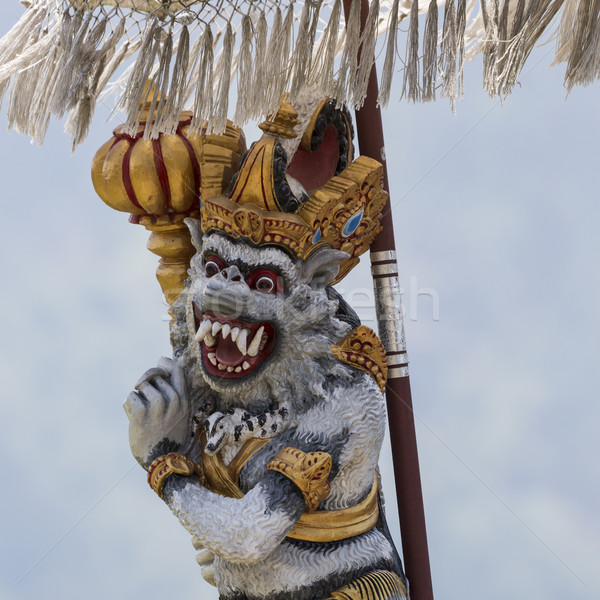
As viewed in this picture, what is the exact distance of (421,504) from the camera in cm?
256

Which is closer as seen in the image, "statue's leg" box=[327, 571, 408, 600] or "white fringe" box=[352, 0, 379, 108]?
"white fringe" box=[352, 0, 379, 108]

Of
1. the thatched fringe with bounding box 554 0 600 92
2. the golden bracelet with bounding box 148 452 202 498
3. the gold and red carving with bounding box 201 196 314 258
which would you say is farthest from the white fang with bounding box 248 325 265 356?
the thatched fringe with bounding box 554 0 600 92

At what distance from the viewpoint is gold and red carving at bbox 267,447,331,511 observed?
223cm

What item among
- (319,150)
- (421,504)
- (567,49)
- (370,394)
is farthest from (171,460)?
(567,49)

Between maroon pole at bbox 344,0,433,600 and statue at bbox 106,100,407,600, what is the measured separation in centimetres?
10

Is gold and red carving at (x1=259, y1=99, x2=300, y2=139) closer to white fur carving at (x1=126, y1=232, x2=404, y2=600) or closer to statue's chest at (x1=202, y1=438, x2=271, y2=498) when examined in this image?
white fur carving at (x1=126, y1=232, x2=404, y2=600)

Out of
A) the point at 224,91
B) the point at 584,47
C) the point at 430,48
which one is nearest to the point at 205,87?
the point at 224,91

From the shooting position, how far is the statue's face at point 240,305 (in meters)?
2.27

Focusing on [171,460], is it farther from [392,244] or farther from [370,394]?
[392,244]

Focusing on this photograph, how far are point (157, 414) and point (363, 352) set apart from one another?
0.52 meters

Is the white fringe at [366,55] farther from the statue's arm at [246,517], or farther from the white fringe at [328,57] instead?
the statue's arm at [246,517]

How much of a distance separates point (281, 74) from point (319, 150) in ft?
0.97

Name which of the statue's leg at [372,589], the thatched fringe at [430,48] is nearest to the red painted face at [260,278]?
the thatched fringe at [430,48]

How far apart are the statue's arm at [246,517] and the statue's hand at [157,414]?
7.0 inches
